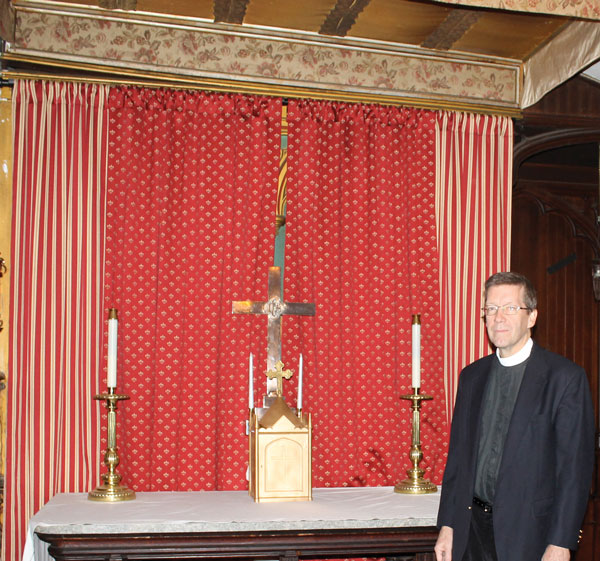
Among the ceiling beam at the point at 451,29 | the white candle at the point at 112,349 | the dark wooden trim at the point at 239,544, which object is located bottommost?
the dark wooden trim at the point at 239,544

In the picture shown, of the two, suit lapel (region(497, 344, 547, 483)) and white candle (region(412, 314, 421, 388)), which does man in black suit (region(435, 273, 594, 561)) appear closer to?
suit lapel (region(497, 344, 547, 483))

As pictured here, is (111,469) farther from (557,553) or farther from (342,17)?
(342,17)

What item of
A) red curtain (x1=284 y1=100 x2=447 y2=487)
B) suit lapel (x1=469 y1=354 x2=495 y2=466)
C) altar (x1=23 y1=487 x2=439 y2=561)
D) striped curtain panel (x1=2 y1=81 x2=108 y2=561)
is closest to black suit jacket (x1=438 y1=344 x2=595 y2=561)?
suit lapel (x1=469 y1=354 x2=495 y2=466)

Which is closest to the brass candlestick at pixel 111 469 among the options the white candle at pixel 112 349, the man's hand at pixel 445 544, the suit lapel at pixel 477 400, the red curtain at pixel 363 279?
the white candle at pixel 112 349

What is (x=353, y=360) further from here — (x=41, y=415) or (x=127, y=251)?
(x=41, y=415)

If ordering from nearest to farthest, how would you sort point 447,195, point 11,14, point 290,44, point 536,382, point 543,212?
1. point 536,382
2. point 11,14
3. point 290,44
4. point 447,195
5. point 543,212

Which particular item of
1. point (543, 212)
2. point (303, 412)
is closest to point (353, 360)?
point (303, 412)

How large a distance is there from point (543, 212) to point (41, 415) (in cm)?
350

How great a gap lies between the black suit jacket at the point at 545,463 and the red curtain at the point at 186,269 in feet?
5.40

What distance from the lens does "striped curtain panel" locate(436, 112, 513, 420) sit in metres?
4.23

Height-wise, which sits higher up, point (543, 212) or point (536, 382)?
point (543, 212)

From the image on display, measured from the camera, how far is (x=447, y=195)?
4285 millimetres

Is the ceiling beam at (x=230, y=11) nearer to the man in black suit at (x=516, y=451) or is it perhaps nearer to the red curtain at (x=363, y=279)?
the red curtain at (x=363, y=279)

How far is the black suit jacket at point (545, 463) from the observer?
2484 mm
